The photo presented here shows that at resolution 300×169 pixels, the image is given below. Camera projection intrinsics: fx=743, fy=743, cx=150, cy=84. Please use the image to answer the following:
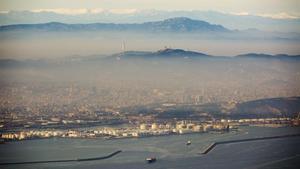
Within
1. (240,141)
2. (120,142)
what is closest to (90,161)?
(120,142)

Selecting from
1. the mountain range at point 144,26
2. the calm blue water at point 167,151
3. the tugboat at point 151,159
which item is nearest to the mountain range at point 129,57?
the mountain range at point 144,26

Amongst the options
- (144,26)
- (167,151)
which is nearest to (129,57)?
(144,26)

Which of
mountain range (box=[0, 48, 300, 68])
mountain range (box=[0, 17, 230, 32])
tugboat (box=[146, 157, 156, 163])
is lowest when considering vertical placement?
tugboat (box=[146, 157, 156, 163])

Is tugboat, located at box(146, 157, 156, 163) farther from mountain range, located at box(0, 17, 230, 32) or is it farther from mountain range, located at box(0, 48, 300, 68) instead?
mountain range, located at box(0, 17, 230, 32)

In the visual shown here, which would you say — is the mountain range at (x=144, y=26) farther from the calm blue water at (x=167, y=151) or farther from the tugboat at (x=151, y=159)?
the tugboat at (x=151, y=159)

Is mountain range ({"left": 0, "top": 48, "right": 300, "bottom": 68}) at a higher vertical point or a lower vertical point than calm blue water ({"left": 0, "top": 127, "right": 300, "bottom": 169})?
higher

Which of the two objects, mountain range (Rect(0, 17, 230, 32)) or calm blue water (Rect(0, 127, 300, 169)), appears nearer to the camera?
calm blue water (Rect(0, 127, 300, 169))

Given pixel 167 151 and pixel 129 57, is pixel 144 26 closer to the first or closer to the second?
pixel 129 57

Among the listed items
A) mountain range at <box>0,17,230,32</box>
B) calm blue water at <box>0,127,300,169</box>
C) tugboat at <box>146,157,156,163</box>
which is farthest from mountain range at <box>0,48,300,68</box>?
tugboat at <box>146,157,156,163</box>

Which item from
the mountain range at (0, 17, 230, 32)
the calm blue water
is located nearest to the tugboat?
the calm blue water
